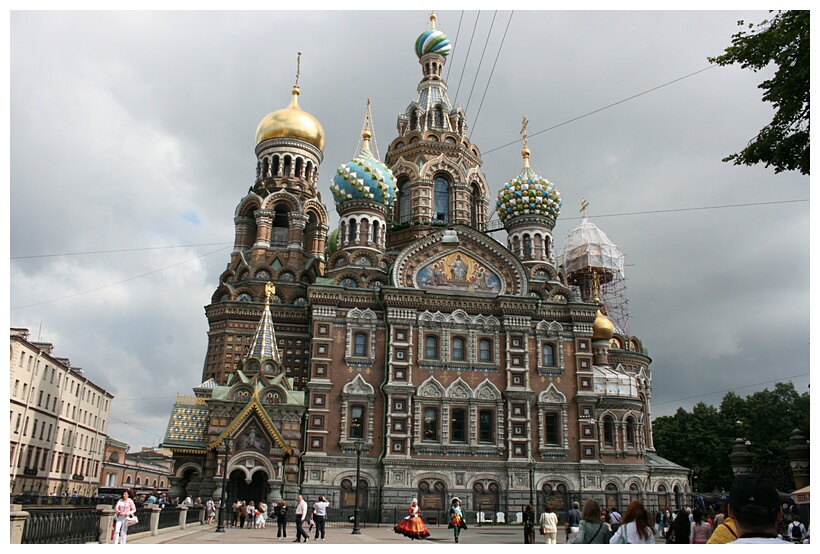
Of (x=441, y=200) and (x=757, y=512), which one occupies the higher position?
(x=441, y=200)

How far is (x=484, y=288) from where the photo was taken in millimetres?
33281

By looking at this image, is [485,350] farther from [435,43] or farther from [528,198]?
[435,43]

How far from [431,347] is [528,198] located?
10448 mm

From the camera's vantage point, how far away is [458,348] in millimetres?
32250

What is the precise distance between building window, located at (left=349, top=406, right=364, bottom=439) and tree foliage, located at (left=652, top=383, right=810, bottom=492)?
2468 cm

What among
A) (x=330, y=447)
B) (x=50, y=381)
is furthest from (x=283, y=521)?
(x=50, y=381)

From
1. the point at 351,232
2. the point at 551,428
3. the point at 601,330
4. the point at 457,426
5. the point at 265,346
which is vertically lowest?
the point at 457,426

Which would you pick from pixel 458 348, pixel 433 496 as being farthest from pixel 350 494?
pixel 458 348

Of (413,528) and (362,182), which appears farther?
(362,182)

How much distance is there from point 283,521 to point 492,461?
12.5m

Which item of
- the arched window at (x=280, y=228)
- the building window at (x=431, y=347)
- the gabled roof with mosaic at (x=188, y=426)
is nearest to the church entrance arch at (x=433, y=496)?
the building window at (x=431, y=347)

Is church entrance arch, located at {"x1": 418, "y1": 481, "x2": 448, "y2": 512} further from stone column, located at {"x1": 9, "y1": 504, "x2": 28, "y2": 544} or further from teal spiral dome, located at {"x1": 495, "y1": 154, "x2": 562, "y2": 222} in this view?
stone column, located at {"x1": 9, "y1": 504, "x2": 28, "y2": 544}

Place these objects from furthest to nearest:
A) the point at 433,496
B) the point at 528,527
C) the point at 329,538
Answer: the point at 433,496 → the point at 329,538 → the point at 528,527
